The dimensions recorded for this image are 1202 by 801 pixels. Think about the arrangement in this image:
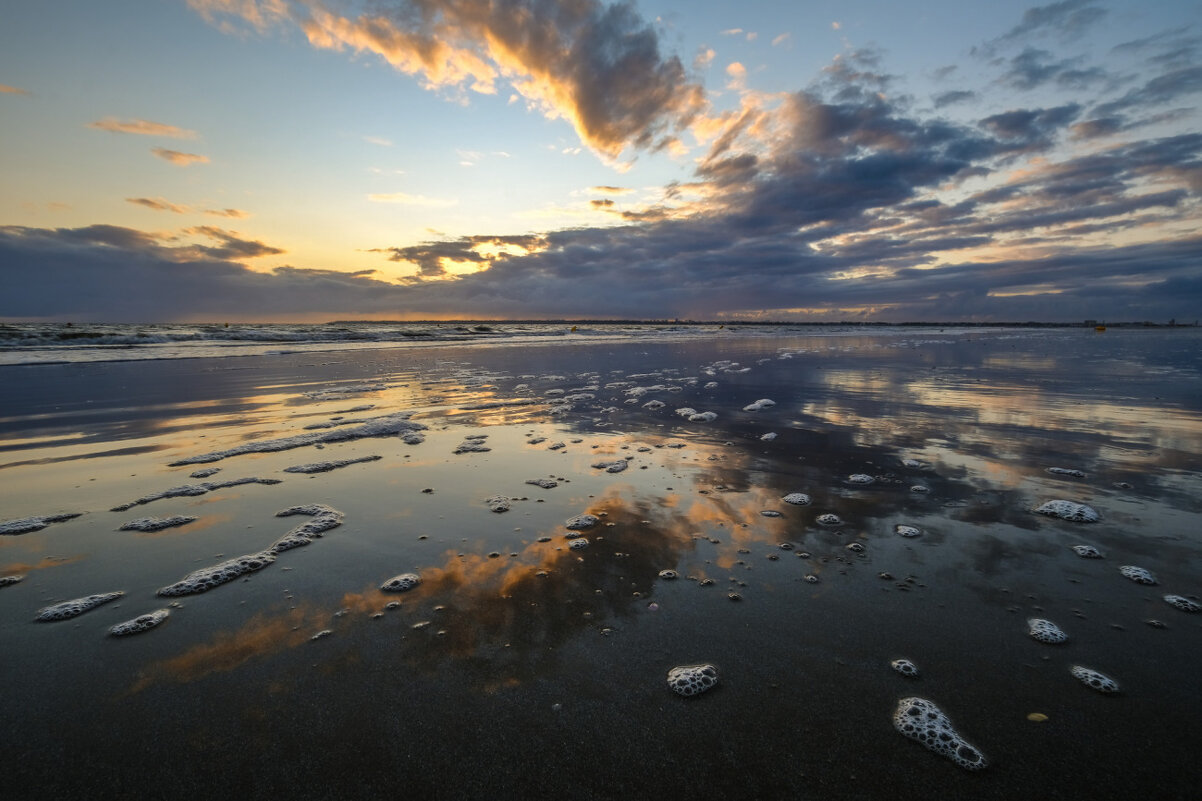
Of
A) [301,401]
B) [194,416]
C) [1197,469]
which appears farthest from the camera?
[301,401]

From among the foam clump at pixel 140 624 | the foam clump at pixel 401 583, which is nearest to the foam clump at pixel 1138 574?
the foam clump at pixel 401 583

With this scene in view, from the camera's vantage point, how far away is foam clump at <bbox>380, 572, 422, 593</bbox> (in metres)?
3.76

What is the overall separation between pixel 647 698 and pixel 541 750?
2.06ft

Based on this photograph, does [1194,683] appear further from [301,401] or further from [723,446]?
[301,401]

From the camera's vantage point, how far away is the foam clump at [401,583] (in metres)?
3.76

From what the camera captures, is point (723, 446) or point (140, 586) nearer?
point (140, 586)

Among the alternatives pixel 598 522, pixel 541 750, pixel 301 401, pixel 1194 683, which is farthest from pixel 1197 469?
pixel 301 401

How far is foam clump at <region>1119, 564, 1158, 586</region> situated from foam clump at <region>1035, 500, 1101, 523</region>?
1.00 meters

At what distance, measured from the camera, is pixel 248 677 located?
285cm

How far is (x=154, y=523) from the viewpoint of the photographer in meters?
4.88

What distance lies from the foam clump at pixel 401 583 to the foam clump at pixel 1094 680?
4258 mm

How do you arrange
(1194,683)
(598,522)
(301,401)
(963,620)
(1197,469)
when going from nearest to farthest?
1. (1194,683)
2. (963,620)
3. (598,522)
4. (1197,469)
5. (301,401)

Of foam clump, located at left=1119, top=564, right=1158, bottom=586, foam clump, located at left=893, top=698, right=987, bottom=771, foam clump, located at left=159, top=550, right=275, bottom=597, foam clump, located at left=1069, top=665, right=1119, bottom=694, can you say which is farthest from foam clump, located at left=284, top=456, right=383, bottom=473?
foam clump, located at left=1119, top=564, right=1158, bottom=586

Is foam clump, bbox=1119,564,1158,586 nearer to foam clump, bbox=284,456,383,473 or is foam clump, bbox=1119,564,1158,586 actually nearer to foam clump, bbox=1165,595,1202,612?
foam clump, bbox=1165,595,1202,612
